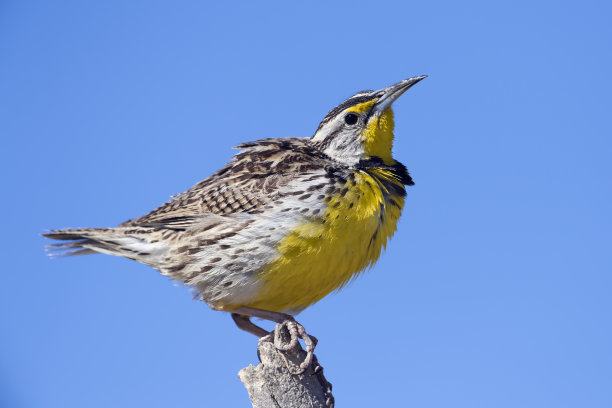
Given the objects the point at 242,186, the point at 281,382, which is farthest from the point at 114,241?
the point at 281,382

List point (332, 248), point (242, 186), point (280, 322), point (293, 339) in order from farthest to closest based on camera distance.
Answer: point (242, 186) → point (280, 322) → point (332, 248) → point (293, 339)

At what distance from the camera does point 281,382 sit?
3797 millimetres

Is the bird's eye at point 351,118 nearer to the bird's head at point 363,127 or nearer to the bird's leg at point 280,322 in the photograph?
the bird's head at point 363,127

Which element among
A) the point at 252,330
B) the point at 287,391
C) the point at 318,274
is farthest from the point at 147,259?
the point at 287,391

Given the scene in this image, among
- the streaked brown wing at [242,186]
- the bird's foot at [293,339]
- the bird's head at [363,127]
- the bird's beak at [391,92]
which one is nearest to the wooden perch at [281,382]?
the bird's foot at [293,339]

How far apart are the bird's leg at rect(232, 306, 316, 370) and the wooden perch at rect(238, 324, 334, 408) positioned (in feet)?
0.14

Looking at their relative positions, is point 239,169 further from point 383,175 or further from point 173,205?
point 383,175

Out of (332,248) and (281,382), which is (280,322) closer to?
(332,248)

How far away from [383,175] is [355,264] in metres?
0.70

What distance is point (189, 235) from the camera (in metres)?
4.77

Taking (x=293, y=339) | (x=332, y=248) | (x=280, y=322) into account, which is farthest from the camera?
(x=280, y=322)

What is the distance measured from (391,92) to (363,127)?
12.4 inches

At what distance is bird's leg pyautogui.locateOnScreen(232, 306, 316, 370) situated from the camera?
13.0 feet

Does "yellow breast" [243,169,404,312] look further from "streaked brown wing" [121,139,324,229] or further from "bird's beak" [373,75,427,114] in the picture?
"bird's beak" [373,75,427,114]
